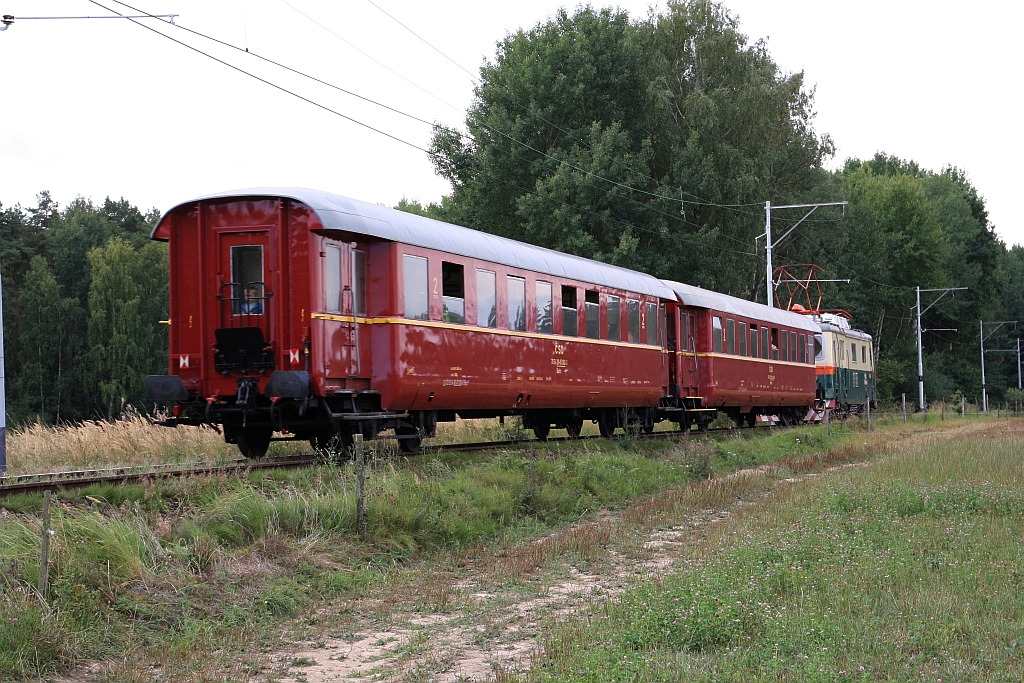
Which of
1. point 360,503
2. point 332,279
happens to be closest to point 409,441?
point 332,279

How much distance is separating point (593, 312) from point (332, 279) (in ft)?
24.6

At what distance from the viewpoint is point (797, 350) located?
3384cm

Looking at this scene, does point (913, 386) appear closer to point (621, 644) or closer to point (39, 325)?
point (39, 325)

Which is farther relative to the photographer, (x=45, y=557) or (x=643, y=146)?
(x=643, y=146)

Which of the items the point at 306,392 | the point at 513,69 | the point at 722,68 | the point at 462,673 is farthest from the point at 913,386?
the point at 462,673

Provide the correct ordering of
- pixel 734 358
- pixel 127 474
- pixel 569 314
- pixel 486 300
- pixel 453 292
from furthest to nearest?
pixel 734 358
pixel 569 314
pixel 486 300
pixel 453 292
pixel 127 474

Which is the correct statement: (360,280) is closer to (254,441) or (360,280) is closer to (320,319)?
(320,319)

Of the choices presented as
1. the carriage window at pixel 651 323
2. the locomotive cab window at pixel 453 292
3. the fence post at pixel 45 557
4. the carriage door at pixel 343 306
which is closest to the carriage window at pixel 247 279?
the carriage door at pixel 343 306

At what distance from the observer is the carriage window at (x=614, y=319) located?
20641mm

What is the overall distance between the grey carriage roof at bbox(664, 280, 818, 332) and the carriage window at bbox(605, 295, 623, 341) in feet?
12.7

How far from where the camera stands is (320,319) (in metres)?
13.2

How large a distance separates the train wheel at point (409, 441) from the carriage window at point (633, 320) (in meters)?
7.26

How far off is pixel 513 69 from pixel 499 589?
37.2 metres

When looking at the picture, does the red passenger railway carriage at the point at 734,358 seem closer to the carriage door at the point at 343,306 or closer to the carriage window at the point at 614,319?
the carriage window at the point at 614,319
